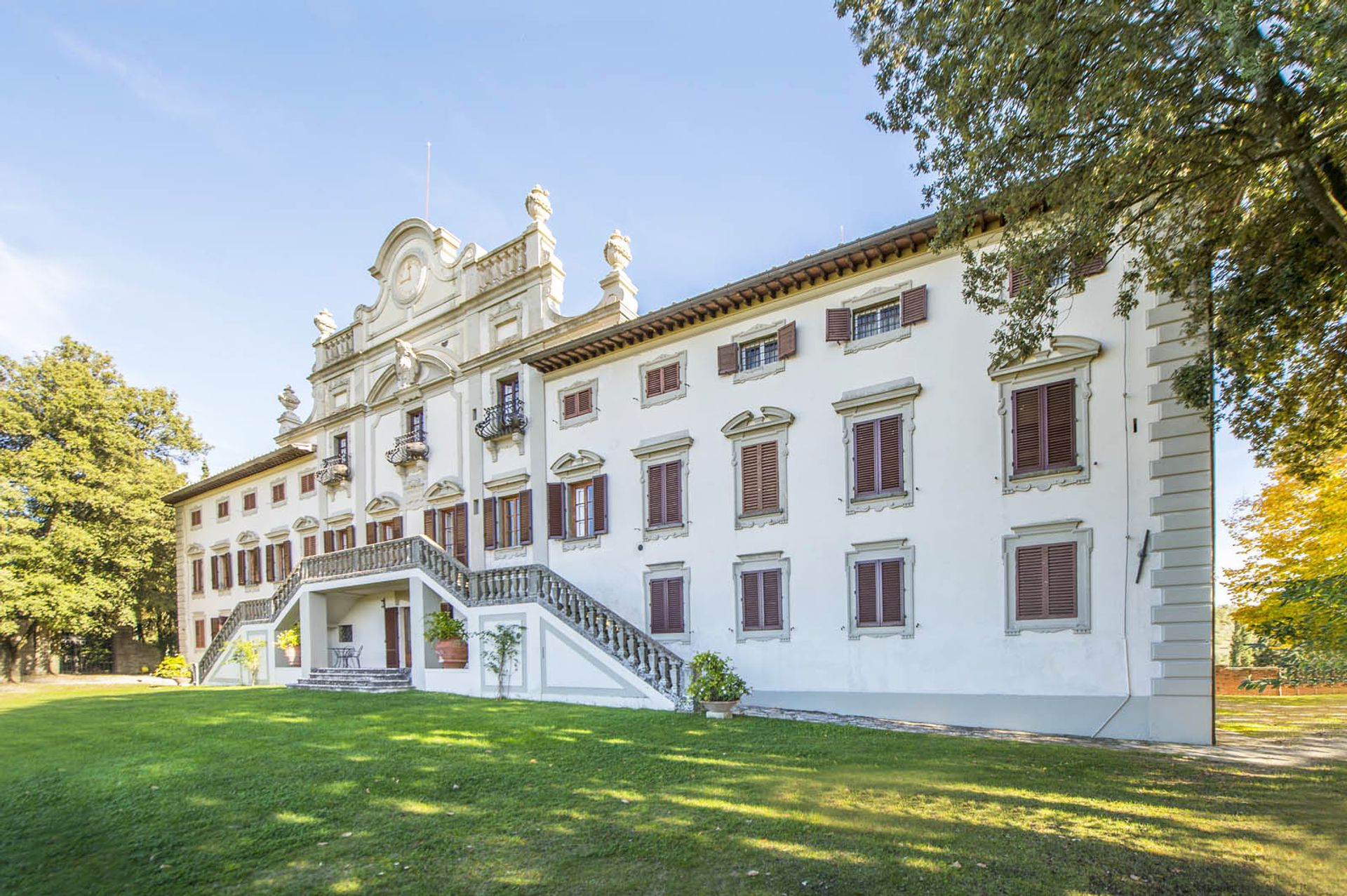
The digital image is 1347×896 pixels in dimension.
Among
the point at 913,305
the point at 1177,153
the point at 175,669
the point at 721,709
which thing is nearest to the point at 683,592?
the point at 721,709

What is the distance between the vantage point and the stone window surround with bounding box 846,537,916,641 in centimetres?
1479

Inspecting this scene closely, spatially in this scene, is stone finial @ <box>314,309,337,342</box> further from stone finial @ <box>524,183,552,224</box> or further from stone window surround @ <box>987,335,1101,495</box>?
stone window surround @ <box>987,335,1101,495</box>

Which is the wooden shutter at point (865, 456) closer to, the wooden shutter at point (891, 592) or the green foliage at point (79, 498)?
the wooden shutter at point (891, 592)

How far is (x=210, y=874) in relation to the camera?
608 cm

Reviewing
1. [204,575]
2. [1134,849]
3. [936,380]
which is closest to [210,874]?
[1134,849]

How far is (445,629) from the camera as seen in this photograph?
19812 millimetres

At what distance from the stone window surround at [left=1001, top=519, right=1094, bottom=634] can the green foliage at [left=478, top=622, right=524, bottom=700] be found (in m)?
11.3

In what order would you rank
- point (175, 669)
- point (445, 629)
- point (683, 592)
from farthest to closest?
point (175, 669)
point (445, 629)
point (683, 592)

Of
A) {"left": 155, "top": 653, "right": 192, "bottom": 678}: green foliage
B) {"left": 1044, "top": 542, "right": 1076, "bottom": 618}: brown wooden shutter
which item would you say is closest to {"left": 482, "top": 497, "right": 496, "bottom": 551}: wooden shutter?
{"left": 1044, "top": 542, "right": 1076, "bottom": 618}: brown wooden shutter

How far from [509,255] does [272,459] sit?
15392 millimetres

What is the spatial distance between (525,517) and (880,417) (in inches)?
428

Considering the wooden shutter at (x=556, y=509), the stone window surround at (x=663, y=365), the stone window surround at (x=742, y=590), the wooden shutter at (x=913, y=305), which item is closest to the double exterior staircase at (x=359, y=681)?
the wooden shutter at (x=556, y=509)

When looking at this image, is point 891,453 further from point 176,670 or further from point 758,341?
point 176,670

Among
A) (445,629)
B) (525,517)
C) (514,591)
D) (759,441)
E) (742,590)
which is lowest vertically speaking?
(445,629)
